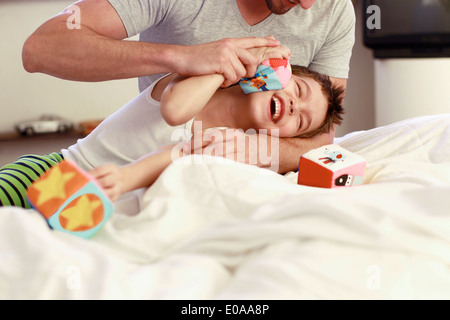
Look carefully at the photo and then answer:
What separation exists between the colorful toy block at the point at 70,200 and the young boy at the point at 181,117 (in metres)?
0.29

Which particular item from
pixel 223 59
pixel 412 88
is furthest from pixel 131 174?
pixel 412 88

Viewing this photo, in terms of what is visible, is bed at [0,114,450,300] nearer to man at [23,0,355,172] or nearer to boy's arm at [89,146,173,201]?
Result: boy's arm at [89,146,173,201]

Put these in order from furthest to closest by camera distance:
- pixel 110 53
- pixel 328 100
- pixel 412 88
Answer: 1. pixel 412 88
2. pixel 328 100
3. pixel 110 53

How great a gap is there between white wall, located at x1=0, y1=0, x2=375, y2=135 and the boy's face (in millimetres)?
1508

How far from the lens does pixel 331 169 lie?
3.05ft

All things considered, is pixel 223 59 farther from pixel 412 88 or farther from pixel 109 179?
pixel 412 88

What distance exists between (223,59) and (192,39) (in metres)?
0.38

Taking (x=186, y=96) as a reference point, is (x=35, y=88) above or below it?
below

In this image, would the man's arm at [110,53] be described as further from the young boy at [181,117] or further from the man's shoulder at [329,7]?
the man's shoulder at [329,7]

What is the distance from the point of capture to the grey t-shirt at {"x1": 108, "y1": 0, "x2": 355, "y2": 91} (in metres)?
1.29

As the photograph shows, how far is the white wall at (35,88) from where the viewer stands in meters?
2.63

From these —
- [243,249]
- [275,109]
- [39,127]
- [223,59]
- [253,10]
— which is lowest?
[39,127]

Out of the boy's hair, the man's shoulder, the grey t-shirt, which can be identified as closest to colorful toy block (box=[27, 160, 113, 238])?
the grey t-shirt
